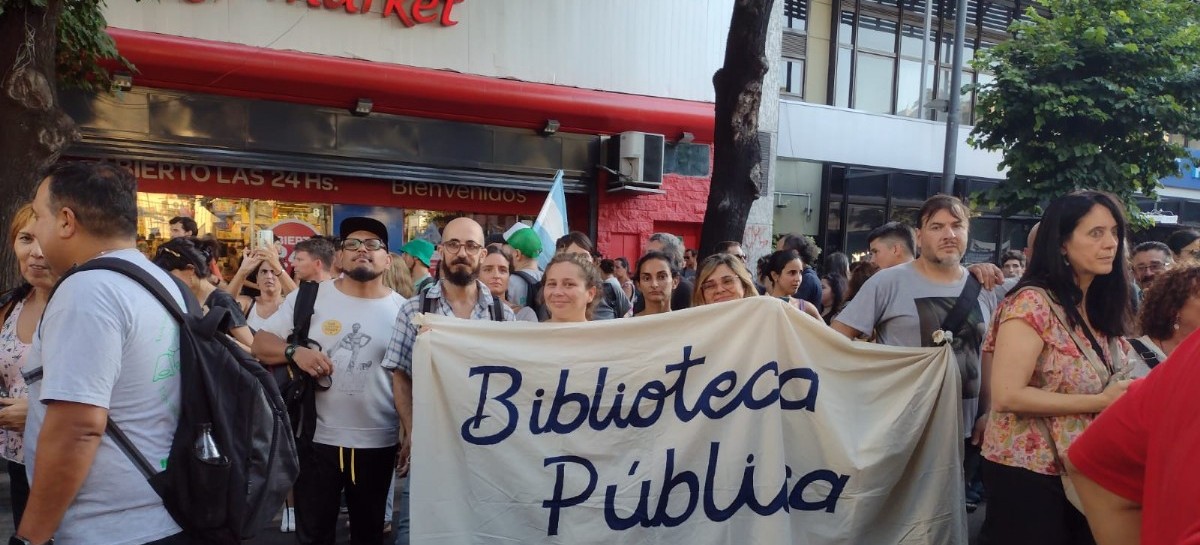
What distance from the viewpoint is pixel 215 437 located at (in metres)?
2.36

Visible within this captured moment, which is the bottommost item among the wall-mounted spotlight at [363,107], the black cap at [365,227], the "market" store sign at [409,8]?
the black cap at [365,227]

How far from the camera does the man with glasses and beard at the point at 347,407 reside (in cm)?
409

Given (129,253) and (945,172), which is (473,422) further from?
(945,172)

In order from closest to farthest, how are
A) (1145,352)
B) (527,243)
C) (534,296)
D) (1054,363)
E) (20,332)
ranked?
1. (1054,363)
2. (1145,352)
3. (20,332)
4. (534,296)
5. (527,243)

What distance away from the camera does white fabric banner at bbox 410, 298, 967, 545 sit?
11.2 feet

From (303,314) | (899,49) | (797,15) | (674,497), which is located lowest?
(674,497)

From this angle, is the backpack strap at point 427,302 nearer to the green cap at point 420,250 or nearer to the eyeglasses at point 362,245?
the eyeglasses at point 362,245

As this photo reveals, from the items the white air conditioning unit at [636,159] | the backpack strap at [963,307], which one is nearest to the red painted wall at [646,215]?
the white air conditioning unit at [636,159]

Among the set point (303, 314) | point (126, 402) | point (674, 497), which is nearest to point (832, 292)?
point (674, 497)

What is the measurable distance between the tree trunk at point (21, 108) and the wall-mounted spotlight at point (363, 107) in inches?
176

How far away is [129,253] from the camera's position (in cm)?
235

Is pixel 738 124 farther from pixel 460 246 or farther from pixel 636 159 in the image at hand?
pixel 636 159

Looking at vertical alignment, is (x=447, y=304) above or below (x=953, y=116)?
below

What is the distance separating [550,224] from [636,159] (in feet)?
19.1
